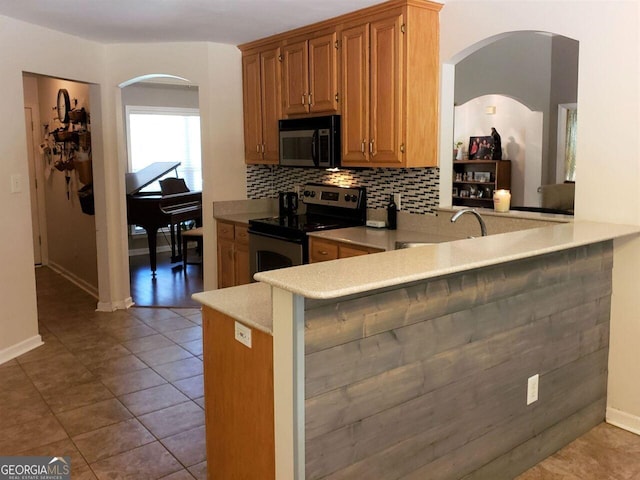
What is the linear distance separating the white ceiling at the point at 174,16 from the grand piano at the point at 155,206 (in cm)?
222

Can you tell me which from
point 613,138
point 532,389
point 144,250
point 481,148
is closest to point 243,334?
point 532,389

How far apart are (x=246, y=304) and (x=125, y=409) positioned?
149 centimetres

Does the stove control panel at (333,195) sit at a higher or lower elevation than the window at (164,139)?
lower

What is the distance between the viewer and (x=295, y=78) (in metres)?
4.35

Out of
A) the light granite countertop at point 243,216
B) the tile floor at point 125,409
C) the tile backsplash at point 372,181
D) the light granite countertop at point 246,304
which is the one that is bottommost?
the tile floor at point 125,409

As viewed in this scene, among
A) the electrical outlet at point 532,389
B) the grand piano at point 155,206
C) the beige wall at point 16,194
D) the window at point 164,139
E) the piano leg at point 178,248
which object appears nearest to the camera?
the electrical outlet at point 532,389

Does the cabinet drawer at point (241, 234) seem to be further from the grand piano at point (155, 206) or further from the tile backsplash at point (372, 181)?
the grand piano at point (155, 206)

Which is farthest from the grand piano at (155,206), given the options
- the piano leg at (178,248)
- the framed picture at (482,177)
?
the framed picture at (482,177)

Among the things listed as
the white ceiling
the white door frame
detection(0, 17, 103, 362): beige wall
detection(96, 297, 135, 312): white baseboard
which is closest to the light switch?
detection(0, 17, 103, 362): beige wall

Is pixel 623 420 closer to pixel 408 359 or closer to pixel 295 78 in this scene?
pixel 408 359

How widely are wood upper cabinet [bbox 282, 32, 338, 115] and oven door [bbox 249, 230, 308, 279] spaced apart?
97 cm

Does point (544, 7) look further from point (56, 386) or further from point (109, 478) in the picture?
point (56, 386)

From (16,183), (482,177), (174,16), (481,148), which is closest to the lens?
(174,16)

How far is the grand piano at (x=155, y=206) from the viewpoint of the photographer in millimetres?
6438
